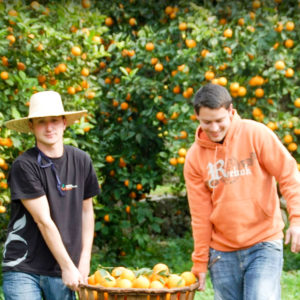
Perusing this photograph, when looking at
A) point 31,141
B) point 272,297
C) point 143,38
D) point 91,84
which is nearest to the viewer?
point 272,297

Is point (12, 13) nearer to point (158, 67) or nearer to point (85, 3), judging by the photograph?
point (85, 3)

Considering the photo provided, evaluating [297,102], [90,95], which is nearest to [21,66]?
[90,95]

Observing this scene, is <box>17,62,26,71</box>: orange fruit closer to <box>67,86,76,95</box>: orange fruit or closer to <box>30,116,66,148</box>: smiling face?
<box>67,86,76,95</box>: orange fruit

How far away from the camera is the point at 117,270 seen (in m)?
3.06

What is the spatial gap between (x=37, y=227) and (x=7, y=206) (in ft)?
9.28

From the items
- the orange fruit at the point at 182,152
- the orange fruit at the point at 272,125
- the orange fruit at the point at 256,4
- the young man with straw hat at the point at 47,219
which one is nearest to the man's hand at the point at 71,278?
the young man with straw hat at the point at 47,219

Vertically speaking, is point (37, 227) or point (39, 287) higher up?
point (37, 227)

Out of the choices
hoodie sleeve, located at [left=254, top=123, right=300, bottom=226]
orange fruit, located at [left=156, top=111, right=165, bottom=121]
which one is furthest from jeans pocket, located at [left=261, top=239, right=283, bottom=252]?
orange fruit, located at [left=156, top=111, right=165, bottom=121]

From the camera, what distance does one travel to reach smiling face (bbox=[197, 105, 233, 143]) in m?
3.09

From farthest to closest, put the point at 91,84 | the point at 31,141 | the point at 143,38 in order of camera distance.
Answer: the point at 143,38 → the point at 91,84 → the point at 31,141

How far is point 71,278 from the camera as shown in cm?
312

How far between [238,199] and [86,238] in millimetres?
884

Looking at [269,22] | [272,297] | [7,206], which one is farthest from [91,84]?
[272,297]

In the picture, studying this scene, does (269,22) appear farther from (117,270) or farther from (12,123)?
(117,270)
